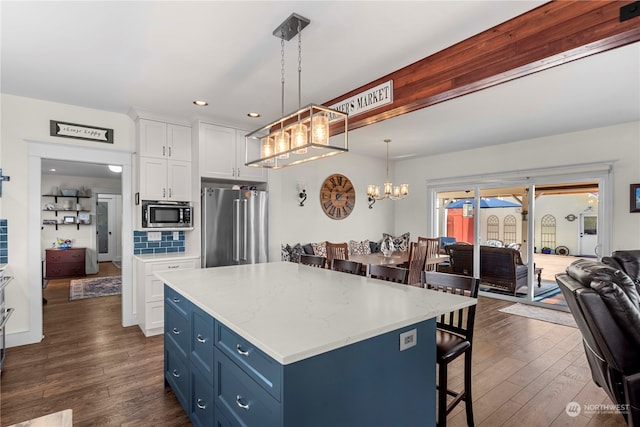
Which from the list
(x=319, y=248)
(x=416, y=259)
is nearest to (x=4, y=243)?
(x=319, y=248)

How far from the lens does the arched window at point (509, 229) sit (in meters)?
5.57

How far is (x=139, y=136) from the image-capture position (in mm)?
3900

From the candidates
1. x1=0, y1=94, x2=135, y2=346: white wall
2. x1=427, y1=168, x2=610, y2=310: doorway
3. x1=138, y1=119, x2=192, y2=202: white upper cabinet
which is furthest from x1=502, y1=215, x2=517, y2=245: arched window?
x1=0, y1=94, x2=135, y2=346: white wall

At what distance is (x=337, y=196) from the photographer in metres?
6.20

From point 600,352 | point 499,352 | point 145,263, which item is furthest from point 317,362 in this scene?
point 145,263

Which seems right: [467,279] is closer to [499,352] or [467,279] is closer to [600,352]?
[600,352]

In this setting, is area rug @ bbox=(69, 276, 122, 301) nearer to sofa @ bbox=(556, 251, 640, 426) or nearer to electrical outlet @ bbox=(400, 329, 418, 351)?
electrical outlet @ bbox=(400, 329, 418, 351)

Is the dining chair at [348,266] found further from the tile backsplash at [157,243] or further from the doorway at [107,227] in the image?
the doorway at [107,227]

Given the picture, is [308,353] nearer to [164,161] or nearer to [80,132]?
[164,161]

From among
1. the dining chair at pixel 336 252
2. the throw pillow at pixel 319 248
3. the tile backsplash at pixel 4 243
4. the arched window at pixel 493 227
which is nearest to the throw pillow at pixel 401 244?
the throw pillow at pixel 319 248

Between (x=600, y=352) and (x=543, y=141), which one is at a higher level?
(x=543, y=141)

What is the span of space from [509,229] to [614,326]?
4.19 meters

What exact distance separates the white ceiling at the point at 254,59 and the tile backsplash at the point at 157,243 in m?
1.57

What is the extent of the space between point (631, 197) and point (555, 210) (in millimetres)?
1099
